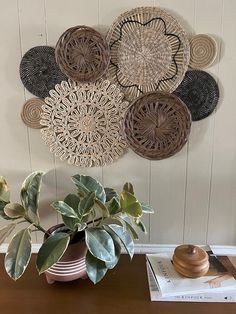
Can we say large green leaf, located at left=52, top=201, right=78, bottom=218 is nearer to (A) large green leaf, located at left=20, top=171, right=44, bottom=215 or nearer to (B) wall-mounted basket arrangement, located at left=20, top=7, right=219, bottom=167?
(A) large green leaf, located at left=20, top=171, right=44, bottom=215

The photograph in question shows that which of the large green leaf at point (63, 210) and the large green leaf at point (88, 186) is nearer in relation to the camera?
the large green leaf at point (63, 210)

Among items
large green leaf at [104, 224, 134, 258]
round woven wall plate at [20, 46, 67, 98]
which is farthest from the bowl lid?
round woven wall plate at [20, 46, 67, 98]

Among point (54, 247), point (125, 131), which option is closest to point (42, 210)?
point (54, 247)

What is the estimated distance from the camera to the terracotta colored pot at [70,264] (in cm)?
104

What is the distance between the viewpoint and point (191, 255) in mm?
1076

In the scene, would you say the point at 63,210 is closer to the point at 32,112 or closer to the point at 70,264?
the point at 70,264

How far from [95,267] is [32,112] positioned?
2.08ft

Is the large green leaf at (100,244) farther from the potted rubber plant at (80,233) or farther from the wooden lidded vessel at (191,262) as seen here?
the wooden lidded vessel at (191,262)

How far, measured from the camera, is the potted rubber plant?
36.0 inches

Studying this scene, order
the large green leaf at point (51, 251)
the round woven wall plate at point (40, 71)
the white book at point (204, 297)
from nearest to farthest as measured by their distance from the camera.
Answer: the large green leaf at point (51, 251)
the white book at point (204, 297)
the round woven wall plate at point (40, 71)

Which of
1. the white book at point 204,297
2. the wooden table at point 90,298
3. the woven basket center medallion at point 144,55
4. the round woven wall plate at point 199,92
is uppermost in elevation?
the woven basket center medallion at point 144,55

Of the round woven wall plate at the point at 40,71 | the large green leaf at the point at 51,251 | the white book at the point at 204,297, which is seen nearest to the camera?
the large green leaf at the point at 51,251

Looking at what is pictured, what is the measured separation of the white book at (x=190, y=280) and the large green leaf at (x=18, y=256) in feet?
1.55

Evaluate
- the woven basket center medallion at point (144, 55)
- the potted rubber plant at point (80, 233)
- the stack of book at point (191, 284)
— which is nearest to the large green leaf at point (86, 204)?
the potted rubber plant at point (80, 233)
